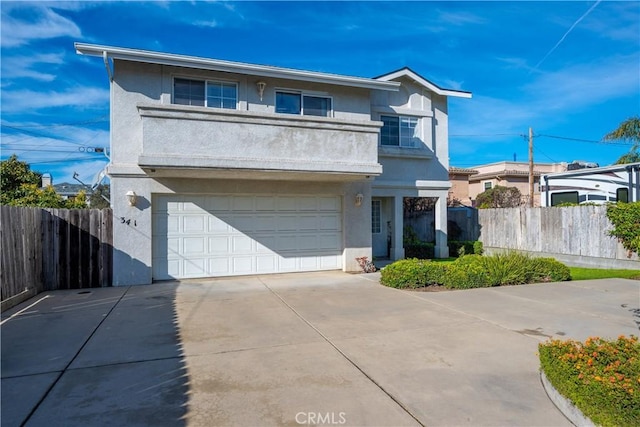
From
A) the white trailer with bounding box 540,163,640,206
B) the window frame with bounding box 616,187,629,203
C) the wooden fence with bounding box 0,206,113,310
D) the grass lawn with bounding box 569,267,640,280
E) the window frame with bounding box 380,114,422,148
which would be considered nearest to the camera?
the wooden fence with bounding box 0,206,113,310

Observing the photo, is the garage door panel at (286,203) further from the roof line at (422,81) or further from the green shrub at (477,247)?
the green shrub at (477,247)

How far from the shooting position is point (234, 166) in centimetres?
1012

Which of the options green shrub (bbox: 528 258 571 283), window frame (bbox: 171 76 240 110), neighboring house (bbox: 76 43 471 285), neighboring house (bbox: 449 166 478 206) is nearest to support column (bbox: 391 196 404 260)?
neighboring house (bbox: 76 43 471 285)

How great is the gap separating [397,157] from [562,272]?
6.48 metres

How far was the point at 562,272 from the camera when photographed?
11516mm

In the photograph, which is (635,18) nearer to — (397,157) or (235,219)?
(397,157)

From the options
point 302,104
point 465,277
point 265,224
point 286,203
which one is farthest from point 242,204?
point 465,277

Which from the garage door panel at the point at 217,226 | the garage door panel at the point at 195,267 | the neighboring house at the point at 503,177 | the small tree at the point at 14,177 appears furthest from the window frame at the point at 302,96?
the neighboring house at the point at 503,177

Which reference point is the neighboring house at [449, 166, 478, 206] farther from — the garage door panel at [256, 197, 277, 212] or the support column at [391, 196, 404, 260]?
the garage door panel at [256, 197, 277, 212]

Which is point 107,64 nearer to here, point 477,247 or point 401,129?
point 401,129

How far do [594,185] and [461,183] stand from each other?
15.5 meters

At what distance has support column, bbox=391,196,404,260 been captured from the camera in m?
15.1

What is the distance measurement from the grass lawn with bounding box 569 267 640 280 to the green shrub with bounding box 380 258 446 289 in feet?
15.4

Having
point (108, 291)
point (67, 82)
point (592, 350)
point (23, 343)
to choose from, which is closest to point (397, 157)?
point (108, 291)
